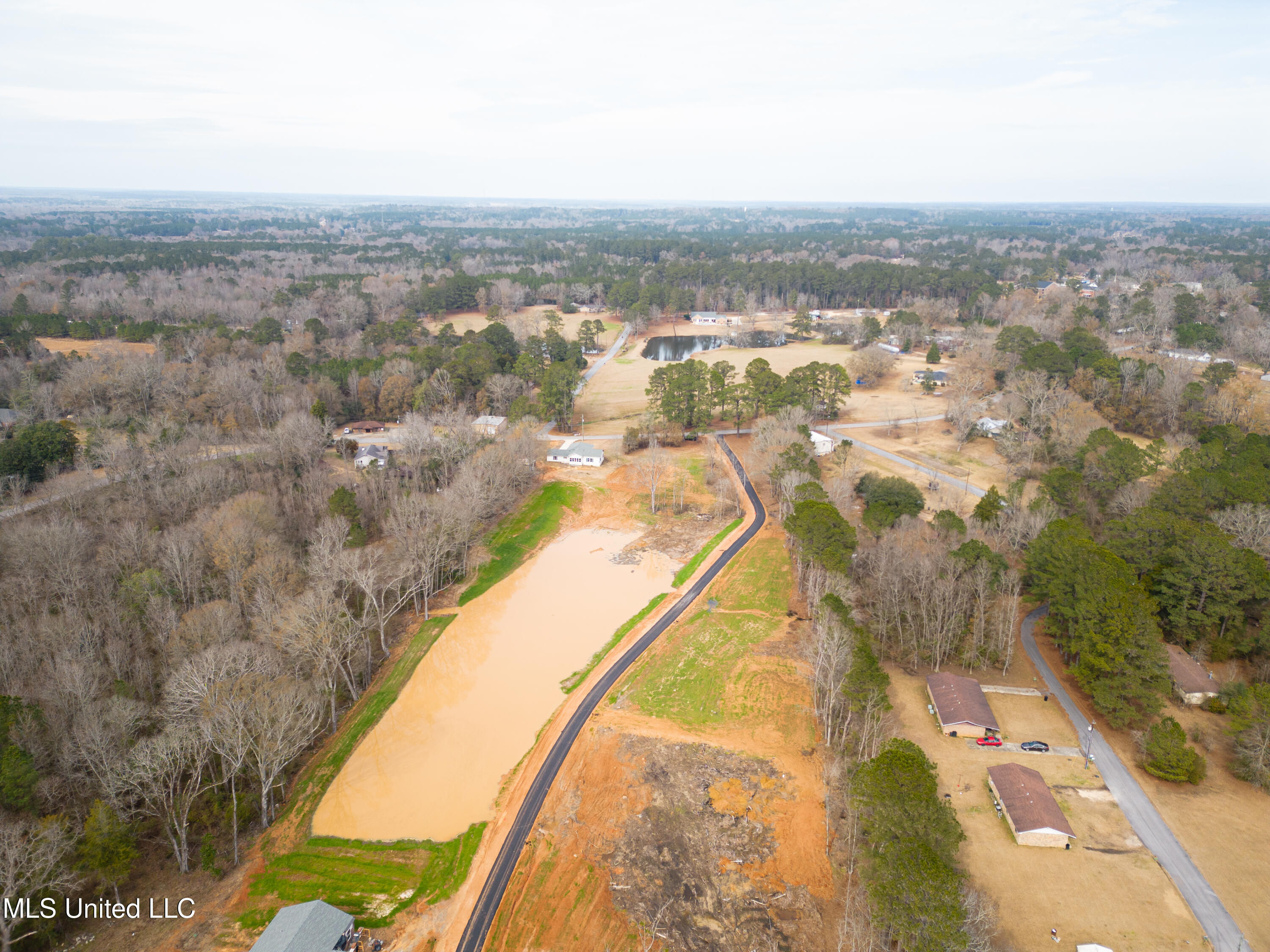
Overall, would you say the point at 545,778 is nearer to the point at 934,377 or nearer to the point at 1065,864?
the point at 1065,864

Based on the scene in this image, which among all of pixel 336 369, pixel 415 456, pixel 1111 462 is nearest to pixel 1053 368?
pixel 1111 462

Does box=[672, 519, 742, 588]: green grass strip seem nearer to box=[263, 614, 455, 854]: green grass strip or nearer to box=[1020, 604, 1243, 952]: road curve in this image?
box=[263, 614, 455, 854]: green grass strip

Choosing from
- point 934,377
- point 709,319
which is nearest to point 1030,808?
point 934,377

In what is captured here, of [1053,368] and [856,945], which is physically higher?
[1053,368]

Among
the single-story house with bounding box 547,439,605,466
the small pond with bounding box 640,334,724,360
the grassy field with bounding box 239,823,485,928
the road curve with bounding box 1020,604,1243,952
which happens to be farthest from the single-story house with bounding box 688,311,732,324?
the grassy field with bounding box 239,823,485,928

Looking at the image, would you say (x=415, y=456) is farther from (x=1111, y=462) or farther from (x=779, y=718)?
(x=1111, y=462)

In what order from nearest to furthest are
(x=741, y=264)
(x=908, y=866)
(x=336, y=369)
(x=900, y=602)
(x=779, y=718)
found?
(x=908, y=866)
(x=779, y=718)
(x=900, y=602)
(x=336, y=369)
(x=741, y=264)
